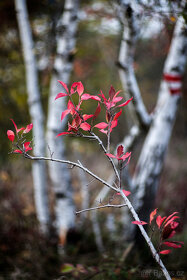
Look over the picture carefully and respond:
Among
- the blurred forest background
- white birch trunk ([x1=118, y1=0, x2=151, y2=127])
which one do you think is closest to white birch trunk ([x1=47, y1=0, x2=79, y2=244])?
the blurred forest background

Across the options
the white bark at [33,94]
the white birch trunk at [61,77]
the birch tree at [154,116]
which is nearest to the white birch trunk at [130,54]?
the birch tree at [154,116]

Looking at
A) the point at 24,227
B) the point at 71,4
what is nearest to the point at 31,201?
the point at 24,227

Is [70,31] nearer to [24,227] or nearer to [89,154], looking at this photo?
[24,227]

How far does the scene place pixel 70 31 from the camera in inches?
84.0

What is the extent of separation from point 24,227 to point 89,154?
412cm

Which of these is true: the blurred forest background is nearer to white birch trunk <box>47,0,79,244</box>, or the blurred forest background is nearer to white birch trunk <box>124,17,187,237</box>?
white birch trunk <box>124,17,187,237</box>

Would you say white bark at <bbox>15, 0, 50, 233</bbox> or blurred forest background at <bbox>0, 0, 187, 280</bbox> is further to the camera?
white bark at <bbox>15, 0, 50, 233</bbox>

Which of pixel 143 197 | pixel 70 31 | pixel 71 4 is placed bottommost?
pixel 143 197

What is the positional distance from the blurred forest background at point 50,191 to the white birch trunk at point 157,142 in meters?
0.20

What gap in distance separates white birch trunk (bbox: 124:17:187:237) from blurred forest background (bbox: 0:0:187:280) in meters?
0.20

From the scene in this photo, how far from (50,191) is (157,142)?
9.14ft

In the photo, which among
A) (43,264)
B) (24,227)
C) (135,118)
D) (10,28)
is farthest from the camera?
(10,28)

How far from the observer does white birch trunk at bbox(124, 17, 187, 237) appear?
192cm

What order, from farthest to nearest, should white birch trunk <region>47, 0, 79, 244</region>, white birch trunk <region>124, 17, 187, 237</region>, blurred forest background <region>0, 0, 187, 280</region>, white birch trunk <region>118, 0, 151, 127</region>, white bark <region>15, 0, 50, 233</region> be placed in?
white bark <region>15, 0, 50, 233</region>
white birch trunk <region>47, 0, 79, 244</region>
white birch trunk <region>124, 17, 187, 237</region>
blurred forest background <region>0, 0, 187, 280</region>
white birch trunk <region>118, 0, 151, 127</region>
